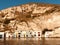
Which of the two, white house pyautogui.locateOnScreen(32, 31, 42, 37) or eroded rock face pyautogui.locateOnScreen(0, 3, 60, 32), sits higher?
eroded rock face pyautogui.locateOnScreen(0, 3, 60, 32)

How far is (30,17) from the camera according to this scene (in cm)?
7706

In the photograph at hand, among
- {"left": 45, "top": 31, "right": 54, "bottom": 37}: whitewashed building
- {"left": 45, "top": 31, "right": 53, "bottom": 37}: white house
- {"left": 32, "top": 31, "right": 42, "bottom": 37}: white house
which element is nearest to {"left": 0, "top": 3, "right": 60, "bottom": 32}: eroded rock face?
{"left": 45, "top": 31, "right": 54, "bottom": 37}: whitewashed building

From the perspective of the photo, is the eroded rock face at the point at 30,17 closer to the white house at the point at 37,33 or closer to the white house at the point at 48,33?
the white house at the point at 48,33

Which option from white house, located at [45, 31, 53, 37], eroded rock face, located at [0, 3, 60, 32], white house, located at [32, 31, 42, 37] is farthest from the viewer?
eroded rock face, located at [0, 3, 60, 32]

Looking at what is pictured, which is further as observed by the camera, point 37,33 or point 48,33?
point 48,33

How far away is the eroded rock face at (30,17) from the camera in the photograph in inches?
2665

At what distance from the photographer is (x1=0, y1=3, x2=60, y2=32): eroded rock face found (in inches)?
2665

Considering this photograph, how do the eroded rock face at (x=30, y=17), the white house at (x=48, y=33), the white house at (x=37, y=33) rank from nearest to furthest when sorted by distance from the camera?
1. the white house at (x=37, y=33)
2. the white house at (x=48, y=33)
3. the eroded rock face at (x=30, y=17)

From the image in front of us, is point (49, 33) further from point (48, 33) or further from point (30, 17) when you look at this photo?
point (30, 17)

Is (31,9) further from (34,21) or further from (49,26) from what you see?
(49,26)

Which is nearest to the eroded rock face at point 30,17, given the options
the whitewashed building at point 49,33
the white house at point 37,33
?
the whitewashed building at point 49,33

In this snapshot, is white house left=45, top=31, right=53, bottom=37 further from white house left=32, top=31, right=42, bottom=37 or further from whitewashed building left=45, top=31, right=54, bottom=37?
white house left=32, top=31, right=42, bottom=37

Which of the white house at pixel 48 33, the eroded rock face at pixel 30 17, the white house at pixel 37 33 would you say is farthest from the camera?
the eroded rock face at pixel 30 17

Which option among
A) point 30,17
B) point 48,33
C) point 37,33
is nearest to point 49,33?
point 48,33
